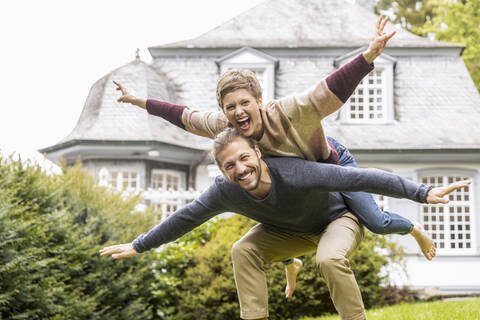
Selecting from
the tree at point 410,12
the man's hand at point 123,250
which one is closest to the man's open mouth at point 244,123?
the man's hand at point 123,250

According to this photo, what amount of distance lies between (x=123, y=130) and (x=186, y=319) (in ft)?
20.3

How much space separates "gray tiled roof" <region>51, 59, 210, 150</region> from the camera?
13.4m

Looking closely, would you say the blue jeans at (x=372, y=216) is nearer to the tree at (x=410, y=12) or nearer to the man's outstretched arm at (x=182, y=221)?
the man's outstretched arm at (x=182, y=221)

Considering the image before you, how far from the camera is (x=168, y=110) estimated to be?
430cm

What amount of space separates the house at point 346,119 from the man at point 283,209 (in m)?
9.15

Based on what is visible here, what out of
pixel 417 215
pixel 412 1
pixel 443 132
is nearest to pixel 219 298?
pixel 417 215

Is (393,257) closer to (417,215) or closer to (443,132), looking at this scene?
(417,215)

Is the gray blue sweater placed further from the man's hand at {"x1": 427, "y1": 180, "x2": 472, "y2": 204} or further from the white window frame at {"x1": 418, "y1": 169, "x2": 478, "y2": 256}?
the white window frame at {"x1": 418, "y1": 169, "x2": 478, "y2": 256}

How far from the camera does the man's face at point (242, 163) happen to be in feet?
11.8

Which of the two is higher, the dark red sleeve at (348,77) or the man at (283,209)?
Result: the dark red sleeve at (348,77)

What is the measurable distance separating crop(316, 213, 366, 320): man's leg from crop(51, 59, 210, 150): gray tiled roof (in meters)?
9.59

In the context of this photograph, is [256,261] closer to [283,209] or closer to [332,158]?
[283,209]

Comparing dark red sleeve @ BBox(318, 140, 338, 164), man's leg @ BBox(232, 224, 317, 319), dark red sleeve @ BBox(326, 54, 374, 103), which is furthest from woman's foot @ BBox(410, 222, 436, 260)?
dark red sleeve @ BBox(326, 54, 374, 103)

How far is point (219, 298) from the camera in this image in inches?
325
